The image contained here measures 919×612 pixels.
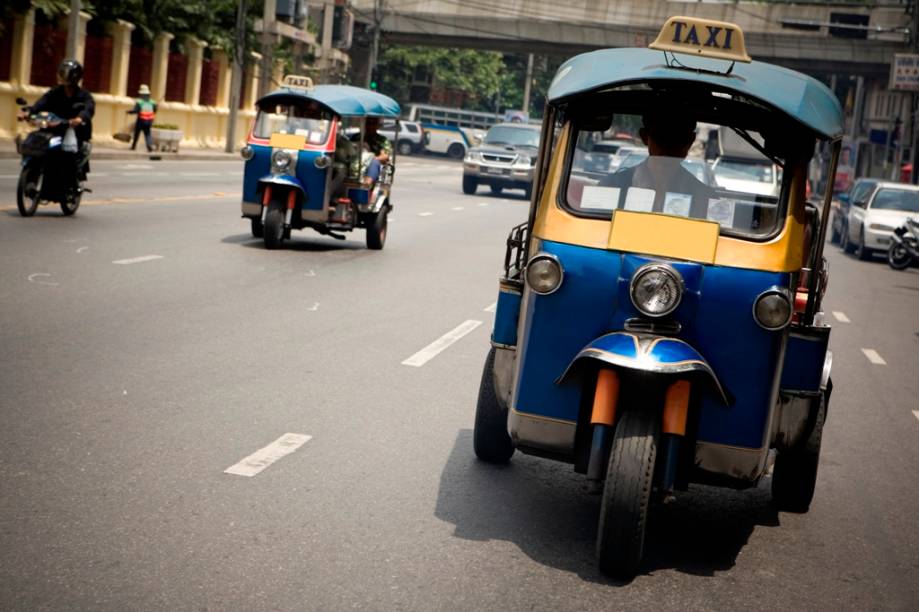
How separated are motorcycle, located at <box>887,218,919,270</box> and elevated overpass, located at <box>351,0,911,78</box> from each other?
31.8 metres

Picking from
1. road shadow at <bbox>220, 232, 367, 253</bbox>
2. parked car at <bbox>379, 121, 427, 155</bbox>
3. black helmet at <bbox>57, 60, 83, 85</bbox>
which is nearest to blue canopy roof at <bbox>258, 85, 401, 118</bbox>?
road shadow at <bbox>220, 232, 367, 253</bbox>

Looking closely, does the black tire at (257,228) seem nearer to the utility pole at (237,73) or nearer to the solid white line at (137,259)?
the solid white line at (137,259)

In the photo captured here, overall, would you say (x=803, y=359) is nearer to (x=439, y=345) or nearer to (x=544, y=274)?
(x=544, y=274)

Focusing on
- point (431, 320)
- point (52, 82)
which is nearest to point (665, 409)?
point (431, 320)

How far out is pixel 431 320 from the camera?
12.0 metres

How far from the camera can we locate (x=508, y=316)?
20.4 feet

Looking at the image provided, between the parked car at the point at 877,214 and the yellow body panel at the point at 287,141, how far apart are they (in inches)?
565

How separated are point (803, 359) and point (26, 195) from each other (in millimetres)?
12604

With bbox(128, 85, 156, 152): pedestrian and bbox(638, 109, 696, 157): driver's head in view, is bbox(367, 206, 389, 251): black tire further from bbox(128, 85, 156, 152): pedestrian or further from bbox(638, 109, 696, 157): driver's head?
bbox(128, 85, 156, 152): pedestrian

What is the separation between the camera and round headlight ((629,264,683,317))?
542 centimetres

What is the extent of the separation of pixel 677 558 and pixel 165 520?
6.90 feet

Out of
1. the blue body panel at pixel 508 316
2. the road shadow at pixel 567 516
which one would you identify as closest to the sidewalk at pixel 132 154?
the road shadow at pixel 567 516

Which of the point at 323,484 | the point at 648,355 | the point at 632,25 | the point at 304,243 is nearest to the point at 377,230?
the point at 304,243

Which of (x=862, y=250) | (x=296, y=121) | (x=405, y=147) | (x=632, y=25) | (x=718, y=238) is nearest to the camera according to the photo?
(x=718, y=238)
